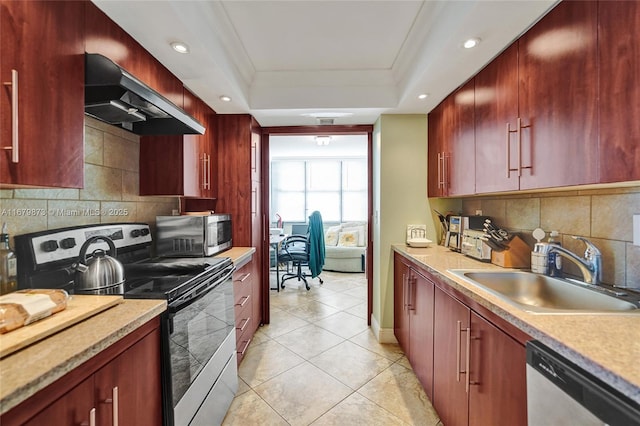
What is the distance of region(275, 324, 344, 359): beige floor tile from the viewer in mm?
2547

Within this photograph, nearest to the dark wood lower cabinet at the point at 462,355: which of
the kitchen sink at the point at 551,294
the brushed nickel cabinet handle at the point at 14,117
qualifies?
the kitchen sink at the point at 551,294

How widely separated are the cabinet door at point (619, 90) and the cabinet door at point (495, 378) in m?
0.71

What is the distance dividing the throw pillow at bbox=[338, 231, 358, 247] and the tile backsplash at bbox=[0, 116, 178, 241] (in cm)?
390

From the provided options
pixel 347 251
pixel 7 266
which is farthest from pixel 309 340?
pixel 347 251

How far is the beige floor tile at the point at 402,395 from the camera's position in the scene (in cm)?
176

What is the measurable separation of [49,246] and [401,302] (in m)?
2.36

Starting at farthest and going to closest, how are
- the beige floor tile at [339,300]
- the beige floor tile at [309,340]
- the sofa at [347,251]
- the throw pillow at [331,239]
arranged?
1. the throw pillow at [331,239]
2. the sofa at [347,251]
3. the beige floor tile at [339,300]
4. the beige floor tile at [309,340]

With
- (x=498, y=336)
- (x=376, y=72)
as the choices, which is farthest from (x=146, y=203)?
(x=498, y=336)

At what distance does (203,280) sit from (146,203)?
0.99 meters

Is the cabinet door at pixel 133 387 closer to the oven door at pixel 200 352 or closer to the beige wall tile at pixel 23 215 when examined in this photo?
the oven door at pixel 200 352

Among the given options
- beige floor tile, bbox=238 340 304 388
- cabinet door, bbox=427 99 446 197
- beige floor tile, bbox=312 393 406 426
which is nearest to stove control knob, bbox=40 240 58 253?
beige floor tile, bbox=238 340 304 388

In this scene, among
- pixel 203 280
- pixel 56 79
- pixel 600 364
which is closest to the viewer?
pixel 600 364

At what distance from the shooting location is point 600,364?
69cm

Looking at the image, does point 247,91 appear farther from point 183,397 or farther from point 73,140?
point 183,397
